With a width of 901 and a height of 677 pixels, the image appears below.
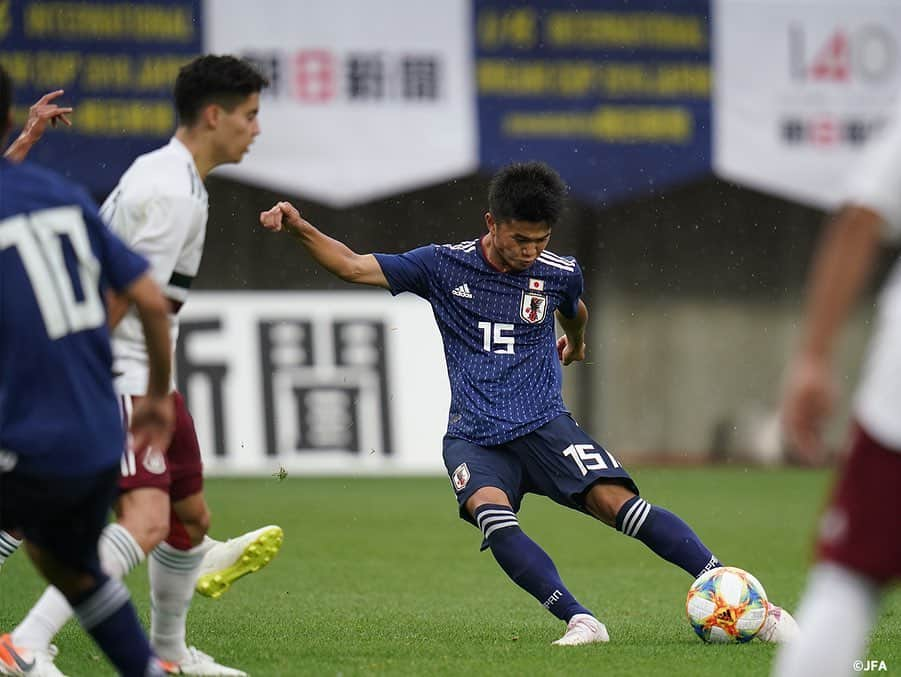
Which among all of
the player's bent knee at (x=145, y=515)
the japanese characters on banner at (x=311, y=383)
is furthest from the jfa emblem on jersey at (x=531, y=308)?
the japanese characters on banner at (x=311, y=383)

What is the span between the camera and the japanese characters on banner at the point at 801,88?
659 inches

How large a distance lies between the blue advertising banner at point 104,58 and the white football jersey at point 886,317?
1341 cm

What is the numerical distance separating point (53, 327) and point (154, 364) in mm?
309

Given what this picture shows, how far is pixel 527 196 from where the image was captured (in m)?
5.59

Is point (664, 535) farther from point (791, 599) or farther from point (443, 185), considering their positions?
point (443, 185)

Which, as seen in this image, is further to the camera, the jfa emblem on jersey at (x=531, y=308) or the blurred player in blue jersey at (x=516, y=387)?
the jfa emblem on jersey at (x=531, y=308)

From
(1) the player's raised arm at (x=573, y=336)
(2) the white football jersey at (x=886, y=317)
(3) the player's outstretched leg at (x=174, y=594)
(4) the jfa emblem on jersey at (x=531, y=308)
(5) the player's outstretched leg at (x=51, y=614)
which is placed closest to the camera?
(2) the white football jersey at (x=886, y=317)

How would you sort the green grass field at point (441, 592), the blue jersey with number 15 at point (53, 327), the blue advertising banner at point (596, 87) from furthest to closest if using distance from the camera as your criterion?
the blue advertising banner at point (596, 87), the green grass field at point (441, 592), the blue jersey with number 15 at point (53, 327)

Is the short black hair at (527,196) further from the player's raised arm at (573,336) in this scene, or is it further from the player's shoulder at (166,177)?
the player's shoulder at (166,177)

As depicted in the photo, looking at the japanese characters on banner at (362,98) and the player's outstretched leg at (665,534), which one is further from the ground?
the japanese characters on banner at (362,98)

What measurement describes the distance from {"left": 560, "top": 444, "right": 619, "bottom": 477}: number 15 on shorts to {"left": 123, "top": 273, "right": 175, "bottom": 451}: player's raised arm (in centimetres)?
233

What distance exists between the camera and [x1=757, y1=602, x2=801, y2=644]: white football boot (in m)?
→ 5.49

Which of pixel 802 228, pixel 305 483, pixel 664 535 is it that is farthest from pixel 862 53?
pixel 664 535

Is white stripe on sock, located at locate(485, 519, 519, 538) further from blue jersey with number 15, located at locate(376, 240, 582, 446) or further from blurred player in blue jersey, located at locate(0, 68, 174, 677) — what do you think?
blurred player in blue jersey, located at locate(0, 68, 174, 677)
